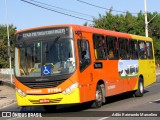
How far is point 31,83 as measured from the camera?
1447cm

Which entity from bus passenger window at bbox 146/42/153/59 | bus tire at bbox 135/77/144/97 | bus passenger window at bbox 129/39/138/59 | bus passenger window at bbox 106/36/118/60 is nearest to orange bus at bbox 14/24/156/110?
bus passenger window at bbox 106/36/118/60

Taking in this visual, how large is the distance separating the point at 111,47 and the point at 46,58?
404cm

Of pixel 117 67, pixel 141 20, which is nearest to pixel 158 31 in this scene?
pixel 141 20

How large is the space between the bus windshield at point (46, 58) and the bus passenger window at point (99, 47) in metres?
1.89

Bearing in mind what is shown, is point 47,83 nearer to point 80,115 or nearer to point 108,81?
point 80,115

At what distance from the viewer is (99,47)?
16375 mm

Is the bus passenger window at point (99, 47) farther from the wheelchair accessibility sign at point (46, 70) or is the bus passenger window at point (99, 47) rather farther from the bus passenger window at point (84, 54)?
the wheelchair accessibility sign at point (46, 70)

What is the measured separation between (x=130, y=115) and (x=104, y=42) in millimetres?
4898

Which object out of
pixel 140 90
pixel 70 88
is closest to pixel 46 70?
pixel 70 88

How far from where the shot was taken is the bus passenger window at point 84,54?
1459cm

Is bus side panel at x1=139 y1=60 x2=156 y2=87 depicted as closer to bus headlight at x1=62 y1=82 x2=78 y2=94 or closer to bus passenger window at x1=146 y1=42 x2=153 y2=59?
bus passenger window at x1=146 y1=42 x2=153 y2=59

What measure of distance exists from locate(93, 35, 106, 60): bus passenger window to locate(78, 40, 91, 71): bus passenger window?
2.50 ft

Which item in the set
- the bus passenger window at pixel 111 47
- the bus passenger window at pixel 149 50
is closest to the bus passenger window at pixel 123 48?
the bus passenger window at pixel 111 47

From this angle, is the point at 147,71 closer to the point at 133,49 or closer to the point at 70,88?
the point at 133,49
